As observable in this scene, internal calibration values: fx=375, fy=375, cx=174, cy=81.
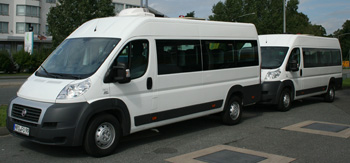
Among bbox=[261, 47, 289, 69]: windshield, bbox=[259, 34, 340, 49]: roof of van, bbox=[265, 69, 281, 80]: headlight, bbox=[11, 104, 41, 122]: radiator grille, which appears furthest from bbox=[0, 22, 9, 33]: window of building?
bbox=[11, 104, 41, 122]: radiator grille

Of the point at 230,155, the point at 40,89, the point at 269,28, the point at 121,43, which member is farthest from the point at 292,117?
the point at 269,28

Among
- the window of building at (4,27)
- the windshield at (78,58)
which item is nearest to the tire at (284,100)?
the windshield at (78,58)

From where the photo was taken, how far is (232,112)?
902 cm

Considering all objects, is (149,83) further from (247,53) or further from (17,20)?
(17,20)

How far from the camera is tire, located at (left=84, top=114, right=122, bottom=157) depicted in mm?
5879

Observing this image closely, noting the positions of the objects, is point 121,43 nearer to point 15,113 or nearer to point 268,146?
point 15,113

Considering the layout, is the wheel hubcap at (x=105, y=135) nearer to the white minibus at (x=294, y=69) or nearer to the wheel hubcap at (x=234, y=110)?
the wheel hubcap at (x=234, y=110)

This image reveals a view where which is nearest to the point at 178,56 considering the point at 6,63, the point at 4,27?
the point at 6,63

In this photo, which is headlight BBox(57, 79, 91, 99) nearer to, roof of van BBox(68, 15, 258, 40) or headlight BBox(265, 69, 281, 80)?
roof of van BBox(68, 15, 258, 40)

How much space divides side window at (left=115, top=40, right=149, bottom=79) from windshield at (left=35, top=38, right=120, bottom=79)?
24 centimetres

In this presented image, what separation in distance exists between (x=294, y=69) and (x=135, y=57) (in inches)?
260

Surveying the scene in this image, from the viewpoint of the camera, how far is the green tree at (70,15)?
132ft

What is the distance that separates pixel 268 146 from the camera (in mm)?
6941

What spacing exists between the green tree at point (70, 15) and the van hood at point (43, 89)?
3517 cm
